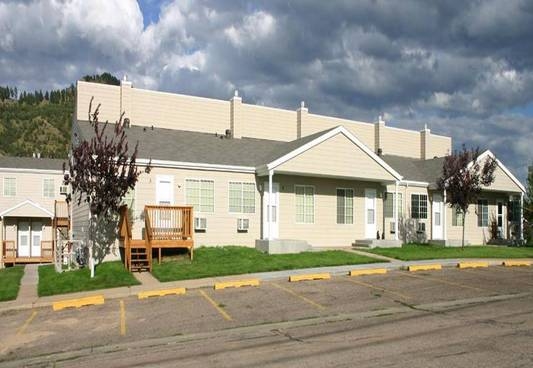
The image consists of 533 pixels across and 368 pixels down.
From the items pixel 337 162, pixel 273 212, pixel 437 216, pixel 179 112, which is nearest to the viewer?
pixel 273 212

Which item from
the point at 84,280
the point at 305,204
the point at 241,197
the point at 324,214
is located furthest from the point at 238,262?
the point at 324,214

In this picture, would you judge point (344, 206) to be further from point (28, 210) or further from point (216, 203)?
point (28, 210)

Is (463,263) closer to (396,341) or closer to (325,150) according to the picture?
(325,150)

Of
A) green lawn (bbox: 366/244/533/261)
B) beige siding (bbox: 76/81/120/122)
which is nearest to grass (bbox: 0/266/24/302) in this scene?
beige siding (bbox: 76/81/120/122)

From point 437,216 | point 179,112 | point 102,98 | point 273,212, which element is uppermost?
point 102,98

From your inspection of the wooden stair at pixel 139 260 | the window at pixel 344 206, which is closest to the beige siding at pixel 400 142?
the window at pixel 344 206

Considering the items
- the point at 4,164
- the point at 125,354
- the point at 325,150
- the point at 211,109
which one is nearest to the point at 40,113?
the point at 4,164

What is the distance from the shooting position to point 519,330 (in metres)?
9.96

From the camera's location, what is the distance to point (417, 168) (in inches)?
1261

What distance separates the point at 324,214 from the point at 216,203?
206 inches

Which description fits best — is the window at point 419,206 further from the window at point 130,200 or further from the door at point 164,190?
the window at point 130,200

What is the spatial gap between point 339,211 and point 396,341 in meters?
16.6

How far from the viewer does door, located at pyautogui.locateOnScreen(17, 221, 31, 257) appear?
1464 inches

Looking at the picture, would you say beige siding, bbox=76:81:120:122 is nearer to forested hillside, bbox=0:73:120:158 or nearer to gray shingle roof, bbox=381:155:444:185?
gray shingle roof, bbox=381:155:444:185
